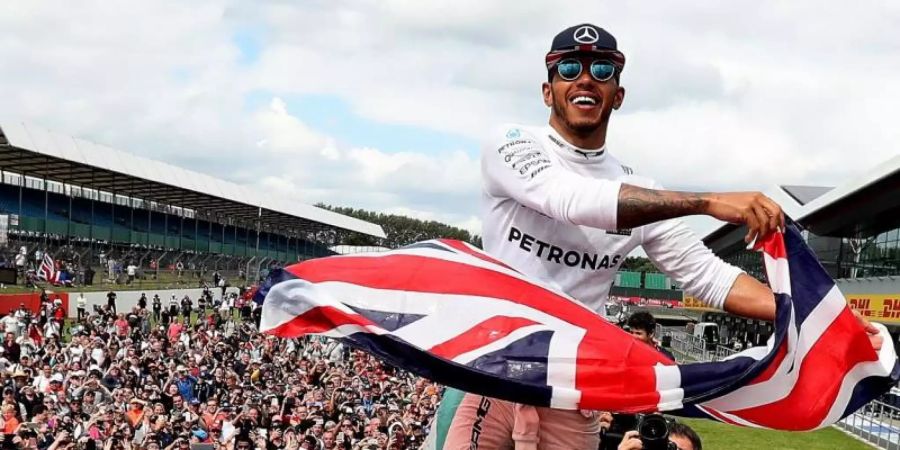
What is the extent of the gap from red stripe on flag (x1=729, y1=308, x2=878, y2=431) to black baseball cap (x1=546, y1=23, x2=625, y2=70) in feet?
4.20

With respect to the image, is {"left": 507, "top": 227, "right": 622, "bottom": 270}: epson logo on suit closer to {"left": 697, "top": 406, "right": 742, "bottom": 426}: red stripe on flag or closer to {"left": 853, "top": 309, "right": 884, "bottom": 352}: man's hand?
{"left": 697, "top": 406, "right": 742, "bottom": 426}: red stripe on flag

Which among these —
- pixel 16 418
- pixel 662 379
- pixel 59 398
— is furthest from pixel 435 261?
pixel 59 398

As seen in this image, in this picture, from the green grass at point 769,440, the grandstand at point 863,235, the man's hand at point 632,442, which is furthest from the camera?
the grandstand at point 863,235

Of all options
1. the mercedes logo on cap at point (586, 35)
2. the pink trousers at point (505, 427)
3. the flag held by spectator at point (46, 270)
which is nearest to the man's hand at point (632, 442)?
the pink trousers at point (505, 427)

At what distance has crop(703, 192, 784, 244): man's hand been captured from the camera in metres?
2.89

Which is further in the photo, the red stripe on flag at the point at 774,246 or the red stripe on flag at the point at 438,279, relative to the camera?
the red stripe on flag at the point at 438,279

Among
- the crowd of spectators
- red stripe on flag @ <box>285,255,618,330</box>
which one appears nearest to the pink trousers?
red stripe on flag @ <box>285,255,618,330</box>

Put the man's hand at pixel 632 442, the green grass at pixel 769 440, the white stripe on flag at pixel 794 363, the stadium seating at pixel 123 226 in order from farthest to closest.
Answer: the stadium seating at pixel 123 226, the green grass at pixel 769 440, the man's hand at pixel 632 442, the white stripe on flag at pixel 794 363

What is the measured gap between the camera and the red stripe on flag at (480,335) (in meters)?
3.37

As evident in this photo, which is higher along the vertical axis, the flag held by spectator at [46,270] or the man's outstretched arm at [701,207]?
the man's outstretched arm at [701,207]

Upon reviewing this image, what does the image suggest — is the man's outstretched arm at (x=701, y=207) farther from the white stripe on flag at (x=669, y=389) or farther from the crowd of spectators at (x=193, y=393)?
the crowd of spectators at (x=193, y=393)

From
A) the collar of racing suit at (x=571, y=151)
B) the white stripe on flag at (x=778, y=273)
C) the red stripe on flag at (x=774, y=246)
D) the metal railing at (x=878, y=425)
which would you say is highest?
the collar of racing suit at (x=571, y=151)

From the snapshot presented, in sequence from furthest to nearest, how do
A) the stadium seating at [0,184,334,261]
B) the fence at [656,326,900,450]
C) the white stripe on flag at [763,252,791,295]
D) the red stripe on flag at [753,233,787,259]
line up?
the stadium seating at [0,184,334,261], the fence at [656,326,900,450], the white stripe on flag at [763,252,791,295], the red stripe on flag at [753,233,787,259]

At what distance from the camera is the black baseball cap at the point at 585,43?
3518 mm
